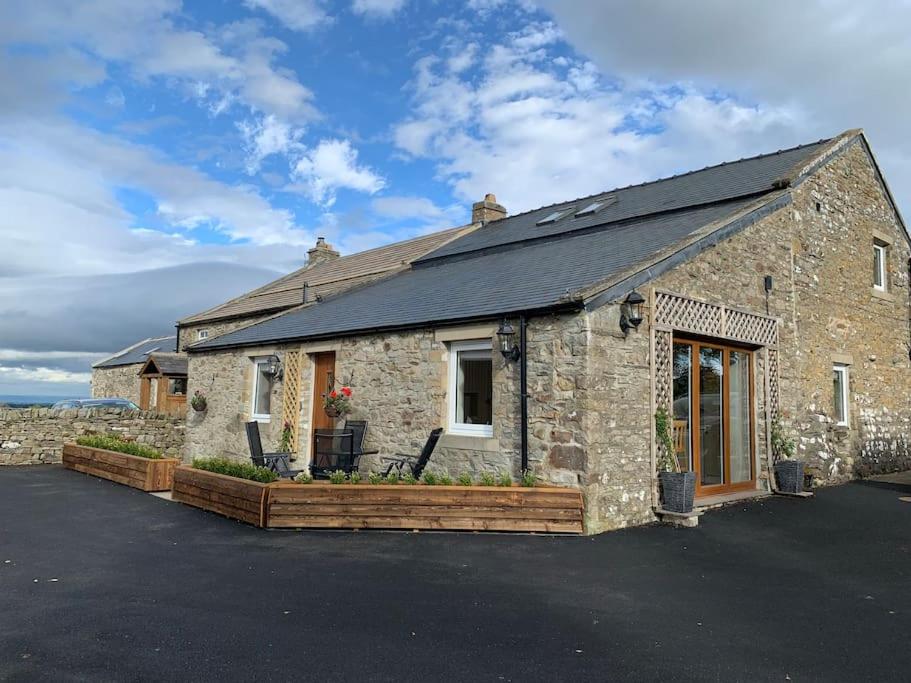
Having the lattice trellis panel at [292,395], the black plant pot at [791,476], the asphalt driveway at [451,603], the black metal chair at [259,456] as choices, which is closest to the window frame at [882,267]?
the black plant pot at [791,476]

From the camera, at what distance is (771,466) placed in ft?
33.4

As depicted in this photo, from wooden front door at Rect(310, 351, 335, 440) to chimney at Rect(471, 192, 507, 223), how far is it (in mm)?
9221

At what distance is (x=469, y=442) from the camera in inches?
343

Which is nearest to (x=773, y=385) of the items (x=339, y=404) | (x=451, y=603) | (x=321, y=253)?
(x=339, y=404)

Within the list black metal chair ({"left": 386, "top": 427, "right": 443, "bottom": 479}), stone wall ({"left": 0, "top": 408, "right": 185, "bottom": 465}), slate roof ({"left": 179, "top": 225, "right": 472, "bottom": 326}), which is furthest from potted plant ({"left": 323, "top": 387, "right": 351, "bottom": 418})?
stone wall ({"left": 0, "top": 408, "right": 185, "bottom": 465})

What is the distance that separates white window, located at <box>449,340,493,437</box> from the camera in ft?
29.0

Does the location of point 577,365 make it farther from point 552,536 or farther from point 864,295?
point 864,295

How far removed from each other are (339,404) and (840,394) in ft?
30.5

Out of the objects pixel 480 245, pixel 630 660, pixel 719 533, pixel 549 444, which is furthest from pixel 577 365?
pixel 480 245

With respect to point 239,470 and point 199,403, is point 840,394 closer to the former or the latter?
point 239,470

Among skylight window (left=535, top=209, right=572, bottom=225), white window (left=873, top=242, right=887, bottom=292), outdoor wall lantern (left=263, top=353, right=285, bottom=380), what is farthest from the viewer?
skylight window (left=535, top=209, right=572, bottom=225)

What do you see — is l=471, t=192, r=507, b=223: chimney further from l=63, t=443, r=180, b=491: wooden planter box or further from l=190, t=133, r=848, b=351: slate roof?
l=63, t=443, r=180, b=491: wooden planter box

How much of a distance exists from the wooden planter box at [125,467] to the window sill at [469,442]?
14.9ft

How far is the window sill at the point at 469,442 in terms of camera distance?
839cm
